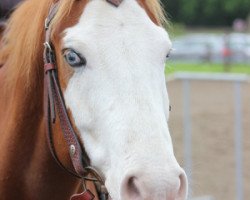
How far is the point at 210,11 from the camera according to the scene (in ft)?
198

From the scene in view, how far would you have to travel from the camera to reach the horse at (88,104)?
2586mm

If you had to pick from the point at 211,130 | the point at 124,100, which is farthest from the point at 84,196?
the point at 211,130

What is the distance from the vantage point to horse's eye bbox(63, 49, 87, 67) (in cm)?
278

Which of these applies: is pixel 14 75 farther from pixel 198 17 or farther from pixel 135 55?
pixel 198 17

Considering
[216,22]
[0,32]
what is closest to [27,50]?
[0,32]

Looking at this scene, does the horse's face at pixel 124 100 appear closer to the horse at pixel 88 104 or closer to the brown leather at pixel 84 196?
the horse at pixel 88 104

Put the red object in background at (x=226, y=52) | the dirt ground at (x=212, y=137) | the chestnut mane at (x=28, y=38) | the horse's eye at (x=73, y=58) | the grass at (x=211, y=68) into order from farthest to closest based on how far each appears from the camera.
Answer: the red object in background at (x=226, y=52), the grass at (x=211, y=68), the dirt ground at (x=212, y=137), the chestnut mane at (x=28, y=38), the horse's eye at (x=73, y=58)

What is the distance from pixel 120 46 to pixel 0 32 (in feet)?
4.47

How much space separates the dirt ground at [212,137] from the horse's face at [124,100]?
4450 mm

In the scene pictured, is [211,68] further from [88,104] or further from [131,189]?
[131,189]

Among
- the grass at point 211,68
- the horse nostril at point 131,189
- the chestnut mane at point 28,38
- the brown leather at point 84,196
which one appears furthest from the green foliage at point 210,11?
the horse nostril at point 131,189

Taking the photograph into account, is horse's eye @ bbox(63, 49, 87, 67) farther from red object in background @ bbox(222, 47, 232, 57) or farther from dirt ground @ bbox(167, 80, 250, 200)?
red object in background @ bbox(222, 47, 232, 57)

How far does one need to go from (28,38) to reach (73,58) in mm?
443

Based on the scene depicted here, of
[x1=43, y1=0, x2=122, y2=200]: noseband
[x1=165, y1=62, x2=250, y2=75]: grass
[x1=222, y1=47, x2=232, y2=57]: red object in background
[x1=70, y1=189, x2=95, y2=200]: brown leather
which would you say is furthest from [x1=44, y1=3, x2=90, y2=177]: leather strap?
[x1=222, y1=47, x2=232, y2=57]: red object in background
